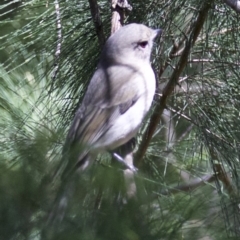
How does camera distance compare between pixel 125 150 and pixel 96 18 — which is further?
pixel 125 150

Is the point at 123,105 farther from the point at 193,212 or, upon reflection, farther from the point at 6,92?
the point at 193,212

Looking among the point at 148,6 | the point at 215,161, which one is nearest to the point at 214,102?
the point at 215,161

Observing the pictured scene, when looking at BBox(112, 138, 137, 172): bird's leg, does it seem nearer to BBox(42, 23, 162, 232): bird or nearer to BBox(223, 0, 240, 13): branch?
BBox(42, 23, 162, 232): bird

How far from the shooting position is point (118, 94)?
157 cm

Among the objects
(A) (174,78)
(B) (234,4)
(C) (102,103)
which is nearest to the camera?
(B) (234,4)

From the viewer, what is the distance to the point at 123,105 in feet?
5.10

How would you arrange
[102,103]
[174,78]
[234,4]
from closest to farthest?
1. [234,4]
2. [174,78]
3. [102,103]

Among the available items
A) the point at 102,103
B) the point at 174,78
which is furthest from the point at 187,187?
the point at 102,103

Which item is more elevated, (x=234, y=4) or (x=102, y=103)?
(x=234, y=4)

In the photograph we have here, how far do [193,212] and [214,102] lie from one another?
853 millimetres

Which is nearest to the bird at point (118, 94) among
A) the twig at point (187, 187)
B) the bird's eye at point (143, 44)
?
the bird's eye at point (143, 44)

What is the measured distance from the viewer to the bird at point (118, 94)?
1.48m

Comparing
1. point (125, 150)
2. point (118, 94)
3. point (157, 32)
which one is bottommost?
point (125, 150)

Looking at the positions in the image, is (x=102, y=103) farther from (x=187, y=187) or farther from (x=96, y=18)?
(x=187, y=187)
